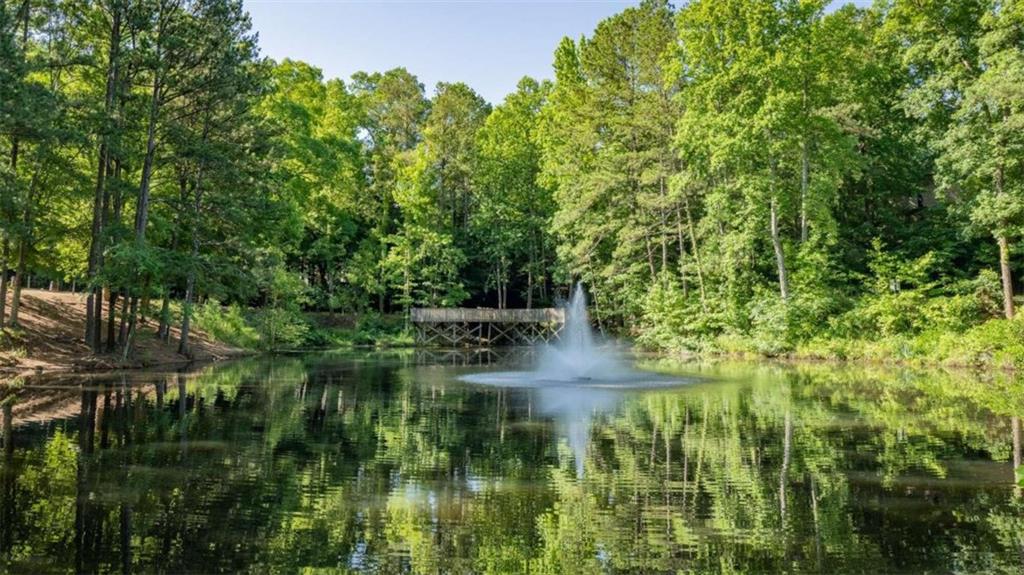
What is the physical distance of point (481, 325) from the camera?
43.2 metres

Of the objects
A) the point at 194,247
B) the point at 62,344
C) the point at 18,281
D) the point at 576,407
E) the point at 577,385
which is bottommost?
the point at 576,407

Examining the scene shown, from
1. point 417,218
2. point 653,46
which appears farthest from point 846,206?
point 417,218

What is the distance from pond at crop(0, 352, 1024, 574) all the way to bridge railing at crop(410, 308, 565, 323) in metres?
26.6

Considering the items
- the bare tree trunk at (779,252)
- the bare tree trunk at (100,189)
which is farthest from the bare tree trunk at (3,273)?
the bare tree trunk at (779,252)

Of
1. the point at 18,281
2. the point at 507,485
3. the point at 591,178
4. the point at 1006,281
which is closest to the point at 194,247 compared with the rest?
the point at 18,281

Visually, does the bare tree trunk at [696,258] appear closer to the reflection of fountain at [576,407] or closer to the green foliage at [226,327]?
the reflection of fountain at [576,407]

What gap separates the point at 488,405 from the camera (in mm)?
14070

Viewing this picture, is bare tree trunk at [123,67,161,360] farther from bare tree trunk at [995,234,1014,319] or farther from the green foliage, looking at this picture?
bare tree trunk at [995,234,1014,319]

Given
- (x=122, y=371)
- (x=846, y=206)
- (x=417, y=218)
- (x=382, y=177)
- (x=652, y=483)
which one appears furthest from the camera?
(x=382, y=177)

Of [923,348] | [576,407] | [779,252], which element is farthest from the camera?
[779,252]

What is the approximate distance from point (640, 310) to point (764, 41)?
1596 cm

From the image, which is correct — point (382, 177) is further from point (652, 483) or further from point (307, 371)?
point (652, 483)

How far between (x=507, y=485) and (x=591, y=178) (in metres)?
31.0

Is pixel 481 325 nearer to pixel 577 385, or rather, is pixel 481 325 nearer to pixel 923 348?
pixel 923 348
